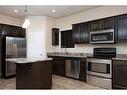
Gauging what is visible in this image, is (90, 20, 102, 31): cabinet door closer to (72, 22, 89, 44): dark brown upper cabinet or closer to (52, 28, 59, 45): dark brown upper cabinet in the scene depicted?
(72, 22, 89, 44): dark brown upper cabinet

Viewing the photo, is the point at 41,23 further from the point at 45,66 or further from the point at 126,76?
the point at 126,76

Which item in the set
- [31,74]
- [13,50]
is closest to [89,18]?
[31,74]

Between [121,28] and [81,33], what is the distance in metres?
1.64

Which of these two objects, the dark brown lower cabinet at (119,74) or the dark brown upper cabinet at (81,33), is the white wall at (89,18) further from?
the dark brown lower cabinet at (119,74)

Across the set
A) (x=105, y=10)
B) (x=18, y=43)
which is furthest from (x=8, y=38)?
(x=105, y=10)

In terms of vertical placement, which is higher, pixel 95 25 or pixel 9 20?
pixel 9 20

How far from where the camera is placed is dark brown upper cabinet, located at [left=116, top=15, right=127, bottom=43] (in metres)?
3.92

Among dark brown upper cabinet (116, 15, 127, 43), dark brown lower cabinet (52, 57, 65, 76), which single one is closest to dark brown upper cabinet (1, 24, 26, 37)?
dark brown lower cabinet (52, 57, 65, 76)

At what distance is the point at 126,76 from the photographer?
142 inches

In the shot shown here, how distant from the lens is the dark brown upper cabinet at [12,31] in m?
5.53

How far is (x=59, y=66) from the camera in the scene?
5836 mm

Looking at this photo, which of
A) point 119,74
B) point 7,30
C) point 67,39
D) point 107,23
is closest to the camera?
point 119,74

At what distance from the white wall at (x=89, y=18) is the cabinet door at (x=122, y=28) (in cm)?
36

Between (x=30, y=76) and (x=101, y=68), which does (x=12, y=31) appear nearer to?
(x=30, y=76)
